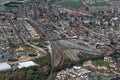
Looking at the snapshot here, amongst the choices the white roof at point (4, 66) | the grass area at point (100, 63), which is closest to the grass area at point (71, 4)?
the grass area at point (100, 63)

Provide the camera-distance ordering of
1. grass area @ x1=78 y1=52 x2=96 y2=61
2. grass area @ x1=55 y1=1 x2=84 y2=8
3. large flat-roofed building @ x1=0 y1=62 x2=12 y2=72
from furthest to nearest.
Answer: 1. grass area @ x1=55 y1=1 x2=84 y2=8
2. grass area @ x1=78 y1=52 x2=96 y2=61
3. large flat-roofed building @ x1=0 y1=62 x2=12 y2=72

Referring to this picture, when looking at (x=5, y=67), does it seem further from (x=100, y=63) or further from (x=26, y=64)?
(x=100, y=63)

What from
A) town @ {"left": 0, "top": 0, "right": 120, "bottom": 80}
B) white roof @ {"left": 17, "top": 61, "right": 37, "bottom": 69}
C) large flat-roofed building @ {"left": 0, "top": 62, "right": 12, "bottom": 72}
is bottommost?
town @ {"left": 0, "top": 0, "right": 120, "bottom": 80}

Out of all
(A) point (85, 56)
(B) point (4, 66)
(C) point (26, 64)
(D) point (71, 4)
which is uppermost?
(B) point (4, 66)

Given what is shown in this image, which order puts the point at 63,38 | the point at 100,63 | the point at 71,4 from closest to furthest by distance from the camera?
the point at 100,63, the point at 63,38, the point at 71,4

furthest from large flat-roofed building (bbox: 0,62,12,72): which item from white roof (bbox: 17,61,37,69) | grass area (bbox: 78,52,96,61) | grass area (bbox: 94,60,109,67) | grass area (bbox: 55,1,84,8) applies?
grass area (bbox: 55,1,84,8)

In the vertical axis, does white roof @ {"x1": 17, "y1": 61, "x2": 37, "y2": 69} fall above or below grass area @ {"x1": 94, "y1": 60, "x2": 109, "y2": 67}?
above

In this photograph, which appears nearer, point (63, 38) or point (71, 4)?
point (63, 38)

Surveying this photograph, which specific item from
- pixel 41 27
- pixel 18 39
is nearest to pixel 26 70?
pixel 18 39

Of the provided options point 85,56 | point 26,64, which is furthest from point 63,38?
point 26,64

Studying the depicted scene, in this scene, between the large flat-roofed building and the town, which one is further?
the town

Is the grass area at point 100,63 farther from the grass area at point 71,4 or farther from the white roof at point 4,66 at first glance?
the grass area at point 71,4

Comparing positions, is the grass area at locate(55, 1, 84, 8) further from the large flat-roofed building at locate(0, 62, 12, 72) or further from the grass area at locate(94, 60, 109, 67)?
the large flat-roofed building at locate(0, 62, 12, 72)
